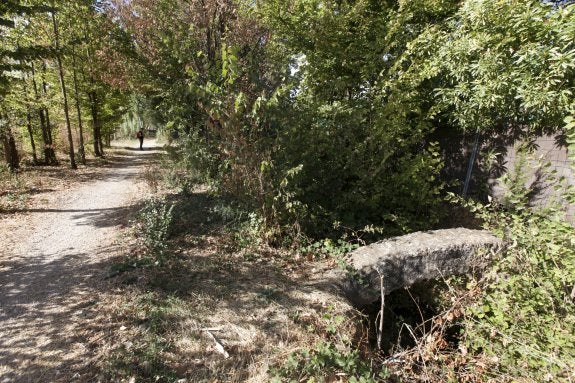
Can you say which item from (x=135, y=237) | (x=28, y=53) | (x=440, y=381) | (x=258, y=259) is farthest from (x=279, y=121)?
(x=28, y=53)

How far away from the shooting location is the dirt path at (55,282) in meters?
3.27

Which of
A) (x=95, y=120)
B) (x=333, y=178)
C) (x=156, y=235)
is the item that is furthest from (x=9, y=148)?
(x=333, y=178)

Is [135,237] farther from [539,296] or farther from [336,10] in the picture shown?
[336,10]

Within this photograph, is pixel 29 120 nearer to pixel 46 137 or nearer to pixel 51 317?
pixel 46 137

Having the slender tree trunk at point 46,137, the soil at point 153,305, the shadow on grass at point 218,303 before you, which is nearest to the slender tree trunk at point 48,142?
the slender tree trunk at point 46,137

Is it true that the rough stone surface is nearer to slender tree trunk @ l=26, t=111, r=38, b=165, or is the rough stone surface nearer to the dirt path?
the dirt path

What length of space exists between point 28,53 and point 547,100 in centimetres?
980

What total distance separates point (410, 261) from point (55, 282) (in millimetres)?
5406

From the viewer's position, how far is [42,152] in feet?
44.8

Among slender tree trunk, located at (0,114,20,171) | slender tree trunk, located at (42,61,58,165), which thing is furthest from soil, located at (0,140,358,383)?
slender tree trunk, located at (42,61,58,165)

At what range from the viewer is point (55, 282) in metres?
4.64

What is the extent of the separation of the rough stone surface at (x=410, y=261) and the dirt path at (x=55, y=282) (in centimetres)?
344

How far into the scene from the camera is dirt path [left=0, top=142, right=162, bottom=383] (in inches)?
129

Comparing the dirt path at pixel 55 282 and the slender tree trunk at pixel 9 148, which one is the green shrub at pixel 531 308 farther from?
the slender tree trunk at pixel 9 148
